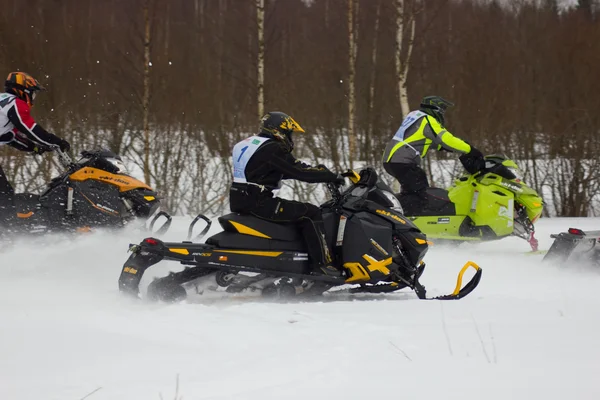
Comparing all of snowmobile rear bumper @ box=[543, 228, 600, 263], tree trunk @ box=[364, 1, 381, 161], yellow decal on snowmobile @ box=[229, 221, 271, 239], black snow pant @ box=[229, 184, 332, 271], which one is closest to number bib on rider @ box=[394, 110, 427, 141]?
snowmobile rear bumper @ box=[543, 228, 600, 263]

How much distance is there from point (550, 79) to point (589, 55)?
118 cm

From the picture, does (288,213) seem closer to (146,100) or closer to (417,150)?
(417,150)

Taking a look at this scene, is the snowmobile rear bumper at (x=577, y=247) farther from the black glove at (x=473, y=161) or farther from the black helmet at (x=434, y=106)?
the black helmet at (x=434, y=106)

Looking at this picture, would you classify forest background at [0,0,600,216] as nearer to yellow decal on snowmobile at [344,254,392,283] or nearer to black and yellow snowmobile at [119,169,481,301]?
black and yellow snowmobile at [119,169,481,301]

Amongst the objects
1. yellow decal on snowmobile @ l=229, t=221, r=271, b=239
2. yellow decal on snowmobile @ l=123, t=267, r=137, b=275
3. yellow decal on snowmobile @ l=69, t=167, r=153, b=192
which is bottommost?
yellow decal on snowmobile @ l=123, t=267, r=137, b=275

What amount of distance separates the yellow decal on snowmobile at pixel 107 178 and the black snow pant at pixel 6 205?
70cm

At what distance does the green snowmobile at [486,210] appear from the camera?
836 cm

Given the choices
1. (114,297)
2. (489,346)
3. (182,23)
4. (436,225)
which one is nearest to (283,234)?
(114,297)

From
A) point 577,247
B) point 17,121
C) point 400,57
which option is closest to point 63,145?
point 17,121

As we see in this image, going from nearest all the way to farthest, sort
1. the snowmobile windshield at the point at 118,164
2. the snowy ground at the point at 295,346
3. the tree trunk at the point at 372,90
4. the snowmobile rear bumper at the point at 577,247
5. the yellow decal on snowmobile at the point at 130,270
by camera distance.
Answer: the snowy ground at the point at 295,346 → the yellow decal on snowmobile at the point at 130,270 → the snowmobile rear bumper at the point at 577,247 → the snowmobile windshield at the point at 118,164 → the tree trunk at the point at 372,90

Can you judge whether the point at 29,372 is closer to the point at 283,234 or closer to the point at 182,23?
the point at 283,234

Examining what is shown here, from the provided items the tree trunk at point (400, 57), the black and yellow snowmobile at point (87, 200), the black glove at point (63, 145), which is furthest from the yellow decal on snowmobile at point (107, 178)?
the tree trunk at point (400, 57)

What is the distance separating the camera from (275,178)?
222 inches

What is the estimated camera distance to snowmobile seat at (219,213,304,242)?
557 cm
